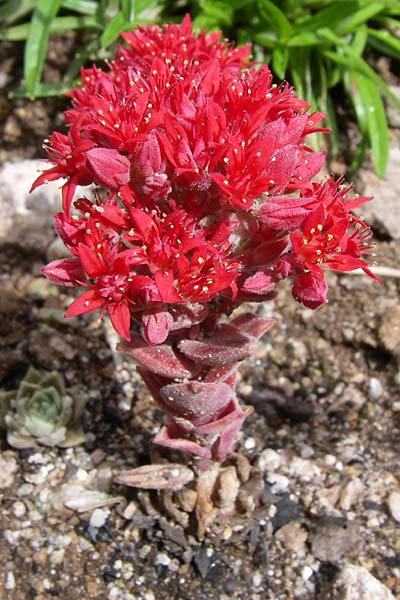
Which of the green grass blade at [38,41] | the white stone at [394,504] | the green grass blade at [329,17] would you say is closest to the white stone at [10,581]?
the white stone at [394,504]

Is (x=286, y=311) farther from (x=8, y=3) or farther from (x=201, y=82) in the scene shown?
(x=8, y=3)

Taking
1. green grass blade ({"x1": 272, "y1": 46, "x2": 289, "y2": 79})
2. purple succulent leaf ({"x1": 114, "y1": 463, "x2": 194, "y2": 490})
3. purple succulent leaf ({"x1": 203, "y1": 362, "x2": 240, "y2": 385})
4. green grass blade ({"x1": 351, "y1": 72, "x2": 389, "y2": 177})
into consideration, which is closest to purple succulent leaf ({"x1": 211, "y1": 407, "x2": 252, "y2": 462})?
purple succulent leaf ({"x1": 114, "y1": 463, "x2": 194, "y2": 490})

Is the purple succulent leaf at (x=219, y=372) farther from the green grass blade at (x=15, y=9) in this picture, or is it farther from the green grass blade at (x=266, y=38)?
the green grass blade at (x=15, y=9)

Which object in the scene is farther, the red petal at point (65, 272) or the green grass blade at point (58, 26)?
the green grass blade at point (58, 26)

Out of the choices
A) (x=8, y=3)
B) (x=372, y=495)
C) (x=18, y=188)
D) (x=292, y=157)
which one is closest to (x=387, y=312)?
(x=372, y=495)

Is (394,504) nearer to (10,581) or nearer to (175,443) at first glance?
(175,443)

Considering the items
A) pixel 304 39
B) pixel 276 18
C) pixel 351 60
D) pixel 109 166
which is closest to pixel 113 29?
pixel 276 18
